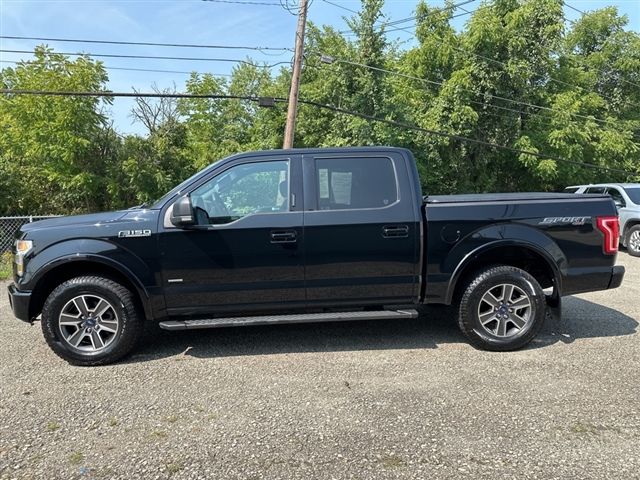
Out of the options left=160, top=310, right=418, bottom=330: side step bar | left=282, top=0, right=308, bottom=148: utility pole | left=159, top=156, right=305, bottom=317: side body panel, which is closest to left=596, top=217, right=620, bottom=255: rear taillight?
left=160, top=310, right=418, bottom=330: side step bar

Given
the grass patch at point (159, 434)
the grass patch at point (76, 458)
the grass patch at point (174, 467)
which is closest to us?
the grass patch at point (174, 467)

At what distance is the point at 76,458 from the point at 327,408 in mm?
1646

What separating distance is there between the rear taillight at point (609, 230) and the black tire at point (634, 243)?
7.91 metres

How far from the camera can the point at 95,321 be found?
423 centimetres

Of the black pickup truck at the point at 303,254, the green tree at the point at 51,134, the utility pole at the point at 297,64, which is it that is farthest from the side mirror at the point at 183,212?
the green tree at the point at 51,134

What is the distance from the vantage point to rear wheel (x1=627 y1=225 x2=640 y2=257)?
10.9 metres

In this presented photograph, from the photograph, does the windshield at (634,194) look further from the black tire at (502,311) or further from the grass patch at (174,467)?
the grass patch at (174,467)

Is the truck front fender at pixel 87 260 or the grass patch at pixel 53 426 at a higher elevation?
the truck front fender at pixel 87 260

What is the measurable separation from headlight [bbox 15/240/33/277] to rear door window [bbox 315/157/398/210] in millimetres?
2671

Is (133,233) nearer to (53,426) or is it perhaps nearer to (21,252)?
(21,252)

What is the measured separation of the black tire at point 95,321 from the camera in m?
4.17

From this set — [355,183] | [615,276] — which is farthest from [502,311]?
[355,183]

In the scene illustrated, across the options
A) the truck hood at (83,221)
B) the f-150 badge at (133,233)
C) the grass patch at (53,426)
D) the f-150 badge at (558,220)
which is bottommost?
the grass patch at (53,426)

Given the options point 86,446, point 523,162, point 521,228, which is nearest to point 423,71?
point 523,162
